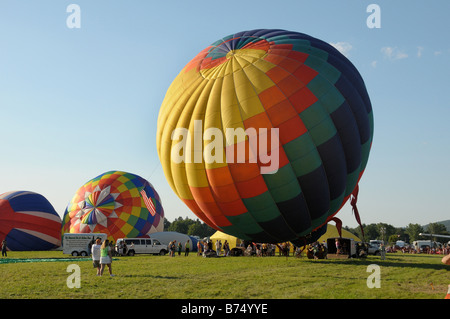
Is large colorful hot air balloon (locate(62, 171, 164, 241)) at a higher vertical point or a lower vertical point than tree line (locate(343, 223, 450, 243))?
higher

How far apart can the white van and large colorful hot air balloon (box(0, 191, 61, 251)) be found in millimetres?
10814

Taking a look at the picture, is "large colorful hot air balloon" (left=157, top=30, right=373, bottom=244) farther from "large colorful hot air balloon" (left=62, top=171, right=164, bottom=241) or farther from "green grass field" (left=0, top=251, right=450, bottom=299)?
"large colorful hot air balloon" (left=62, top=171, right=164, bottom=241)

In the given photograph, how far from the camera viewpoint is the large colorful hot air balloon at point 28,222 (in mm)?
36500

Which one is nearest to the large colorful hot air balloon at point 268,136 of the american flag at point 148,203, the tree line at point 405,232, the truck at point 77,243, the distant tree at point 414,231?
the american flag at point 148,203

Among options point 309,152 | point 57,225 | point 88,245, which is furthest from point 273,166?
point 57,225

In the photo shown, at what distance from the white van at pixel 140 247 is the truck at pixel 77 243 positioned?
2434mm

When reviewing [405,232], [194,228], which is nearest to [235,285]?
[194,228]

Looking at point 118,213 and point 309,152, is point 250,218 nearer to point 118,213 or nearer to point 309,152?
point 309,152

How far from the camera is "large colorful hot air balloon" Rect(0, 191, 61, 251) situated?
120 ft

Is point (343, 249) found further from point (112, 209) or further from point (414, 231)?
point (414, 231)

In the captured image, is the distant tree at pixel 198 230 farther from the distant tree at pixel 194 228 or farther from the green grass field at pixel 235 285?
the green grass field at pixel 235 285

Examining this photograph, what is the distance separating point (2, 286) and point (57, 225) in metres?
29.2

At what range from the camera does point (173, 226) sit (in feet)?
477

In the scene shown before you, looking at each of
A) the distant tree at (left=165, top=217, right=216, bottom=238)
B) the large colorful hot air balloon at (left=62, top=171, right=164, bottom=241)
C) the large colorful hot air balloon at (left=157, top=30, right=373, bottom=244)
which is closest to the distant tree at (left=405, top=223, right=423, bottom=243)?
the distant tree at (left=165, top=217, right=216, bottom=238)
